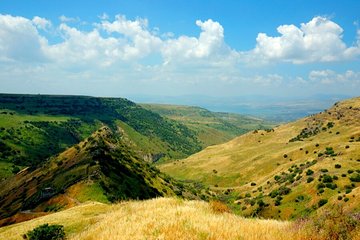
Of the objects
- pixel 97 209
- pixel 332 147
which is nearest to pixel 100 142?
pixel 332 147

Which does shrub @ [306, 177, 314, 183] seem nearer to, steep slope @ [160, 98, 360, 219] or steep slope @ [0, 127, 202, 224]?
steep slope @ [160, 98, 360, 219]

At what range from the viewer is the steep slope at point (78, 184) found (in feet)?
249

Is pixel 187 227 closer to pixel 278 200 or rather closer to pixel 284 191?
pixel 278 200

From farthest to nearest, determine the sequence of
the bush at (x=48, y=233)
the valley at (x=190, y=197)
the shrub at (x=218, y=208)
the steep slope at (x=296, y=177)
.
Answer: the steep slope at (x=296, y=177) → the bush at (x=48, y=233) → the shrub at (x=218, y=208) → the valley at (x=190, y=197)

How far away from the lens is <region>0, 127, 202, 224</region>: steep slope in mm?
76000

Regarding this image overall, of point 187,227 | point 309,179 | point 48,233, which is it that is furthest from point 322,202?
point 187,227

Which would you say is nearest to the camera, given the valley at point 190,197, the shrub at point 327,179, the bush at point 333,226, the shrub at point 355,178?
the bush at point 333,226

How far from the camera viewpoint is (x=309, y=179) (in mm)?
101688

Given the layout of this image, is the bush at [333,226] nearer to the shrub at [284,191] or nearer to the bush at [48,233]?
the bush at [48,233]

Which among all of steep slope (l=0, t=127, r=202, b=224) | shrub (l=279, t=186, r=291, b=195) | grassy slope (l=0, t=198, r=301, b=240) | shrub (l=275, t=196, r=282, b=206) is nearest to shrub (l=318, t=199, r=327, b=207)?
shrub (l=275, t=196, r=282, b=206)

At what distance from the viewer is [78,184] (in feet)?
266

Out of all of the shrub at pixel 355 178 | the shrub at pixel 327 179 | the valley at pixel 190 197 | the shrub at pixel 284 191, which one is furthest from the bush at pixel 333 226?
the shrub at pixel 284 191

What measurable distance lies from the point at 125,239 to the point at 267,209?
91654 millimetres

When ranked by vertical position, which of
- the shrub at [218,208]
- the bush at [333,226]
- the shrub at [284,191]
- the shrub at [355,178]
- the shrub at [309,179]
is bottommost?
the shrub at [284,191]
